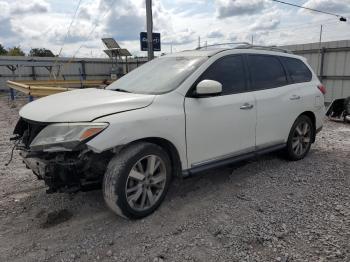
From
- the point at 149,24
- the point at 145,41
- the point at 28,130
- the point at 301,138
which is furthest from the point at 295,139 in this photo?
the point at 145,41

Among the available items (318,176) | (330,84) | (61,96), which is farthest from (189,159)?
(330,84)

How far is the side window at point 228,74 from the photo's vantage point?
154 inches

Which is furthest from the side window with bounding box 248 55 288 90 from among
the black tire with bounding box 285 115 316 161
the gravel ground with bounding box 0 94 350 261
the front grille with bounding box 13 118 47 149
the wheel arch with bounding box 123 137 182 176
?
the front grille with bounding box 13 118 47 149

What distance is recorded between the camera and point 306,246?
2.91m

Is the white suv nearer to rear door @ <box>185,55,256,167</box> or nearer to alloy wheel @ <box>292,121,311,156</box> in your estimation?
rear door @ <box>185,55,256,167</box>

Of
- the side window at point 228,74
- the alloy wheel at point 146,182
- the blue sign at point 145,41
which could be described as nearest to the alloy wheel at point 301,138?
the side window at point 228,74

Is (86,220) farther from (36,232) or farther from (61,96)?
(61,96)

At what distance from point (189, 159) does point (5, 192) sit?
2.44m

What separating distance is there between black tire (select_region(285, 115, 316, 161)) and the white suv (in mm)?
168

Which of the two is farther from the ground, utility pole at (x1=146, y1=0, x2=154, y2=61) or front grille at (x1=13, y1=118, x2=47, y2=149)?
utility pole at (x1=146, y1=0, x2=154, y2=61)

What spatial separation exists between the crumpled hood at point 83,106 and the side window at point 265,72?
1681 millimetres

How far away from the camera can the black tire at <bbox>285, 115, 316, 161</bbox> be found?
5.11 meters

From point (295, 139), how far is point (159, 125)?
2.87 m

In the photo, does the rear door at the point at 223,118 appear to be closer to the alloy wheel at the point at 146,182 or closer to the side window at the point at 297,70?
the alloy wheel at the point at 146,182
